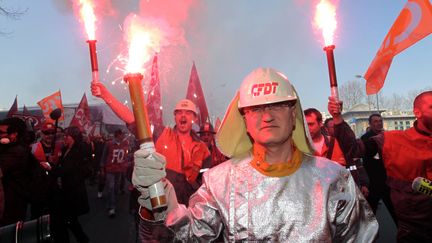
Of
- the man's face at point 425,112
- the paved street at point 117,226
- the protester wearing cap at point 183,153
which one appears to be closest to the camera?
the man's face at point 425,112

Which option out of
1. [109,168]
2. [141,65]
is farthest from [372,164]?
[109,168]

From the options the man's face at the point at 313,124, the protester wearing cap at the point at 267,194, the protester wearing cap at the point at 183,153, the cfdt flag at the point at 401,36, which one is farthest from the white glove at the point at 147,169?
the man's face at the point at 313,124

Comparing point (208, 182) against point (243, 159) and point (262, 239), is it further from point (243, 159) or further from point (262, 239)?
point (262, 239)

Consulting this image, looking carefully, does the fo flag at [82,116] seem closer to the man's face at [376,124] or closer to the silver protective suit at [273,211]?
the man's face at [376,124]

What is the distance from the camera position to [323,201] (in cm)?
208

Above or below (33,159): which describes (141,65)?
above

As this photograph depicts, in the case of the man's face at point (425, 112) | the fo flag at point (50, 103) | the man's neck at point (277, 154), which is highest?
the fo flag at point (50, 103)

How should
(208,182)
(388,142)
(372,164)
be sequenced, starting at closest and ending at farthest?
(208,182) → (388,142) → (372,164)

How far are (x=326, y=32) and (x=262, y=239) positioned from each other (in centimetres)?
200

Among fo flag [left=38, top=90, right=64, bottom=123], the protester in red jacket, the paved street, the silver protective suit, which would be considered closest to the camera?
the silver protective suit

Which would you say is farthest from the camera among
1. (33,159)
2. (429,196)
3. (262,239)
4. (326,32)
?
(33,159)

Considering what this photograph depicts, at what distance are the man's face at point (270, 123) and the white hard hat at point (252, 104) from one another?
8 cm

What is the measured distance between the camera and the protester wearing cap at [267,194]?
203 cm

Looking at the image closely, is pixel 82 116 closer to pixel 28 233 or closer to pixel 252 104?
pixel 28 233
